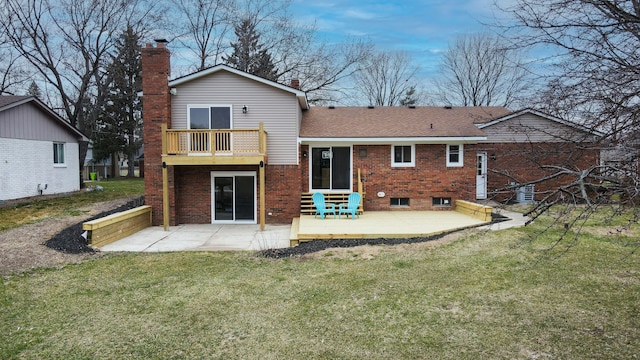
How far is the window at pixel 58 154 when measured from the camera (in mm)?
19375

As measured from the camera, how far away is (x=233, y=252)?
9.09m

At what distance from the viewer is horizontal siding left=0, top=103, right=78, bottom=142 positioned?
16.0 meters

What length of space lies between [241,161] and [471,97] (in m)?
25.4

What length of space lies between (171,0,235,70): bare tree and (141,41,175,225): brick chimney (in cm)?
1505

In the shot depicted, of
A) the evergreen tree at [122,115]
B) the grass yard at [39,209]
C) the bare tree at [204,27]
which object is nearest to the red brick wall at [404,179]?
the grass yard at [39,209]

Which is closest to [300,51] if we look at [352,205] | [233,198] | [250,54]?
[250,54]

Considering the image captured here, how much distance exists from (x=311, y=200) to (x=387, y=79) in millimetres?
22989

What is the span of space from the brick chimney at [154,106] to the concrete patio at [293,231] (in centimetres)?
175

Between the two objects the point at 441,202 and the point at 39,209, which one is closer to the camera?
the point at 39,209

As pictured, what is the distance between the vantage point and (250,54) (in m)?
30.2

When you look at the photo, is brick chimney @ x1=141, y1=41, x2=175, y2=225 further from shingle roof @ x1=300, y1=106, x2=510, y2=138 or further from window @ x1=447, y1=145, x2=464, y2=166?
window @ x1=447, y1=145, x2=464, y2=166

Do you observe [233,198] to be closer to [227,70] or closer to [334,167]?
[334,167]

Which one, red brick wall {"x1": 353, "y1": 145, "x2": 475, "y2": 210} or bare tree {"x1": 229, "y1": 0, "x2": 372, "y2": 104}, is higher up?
bare tree {"x1": 229, "y1": 0, "x2": 372, "y2": 104}

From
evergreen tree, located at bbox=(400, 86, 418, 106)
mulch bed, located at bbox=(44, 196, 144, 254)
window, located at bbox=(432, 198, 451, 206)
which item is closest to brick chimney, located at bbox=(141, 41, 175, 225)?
mulch bed, located at bbox=(44, 196, 144, 254)
